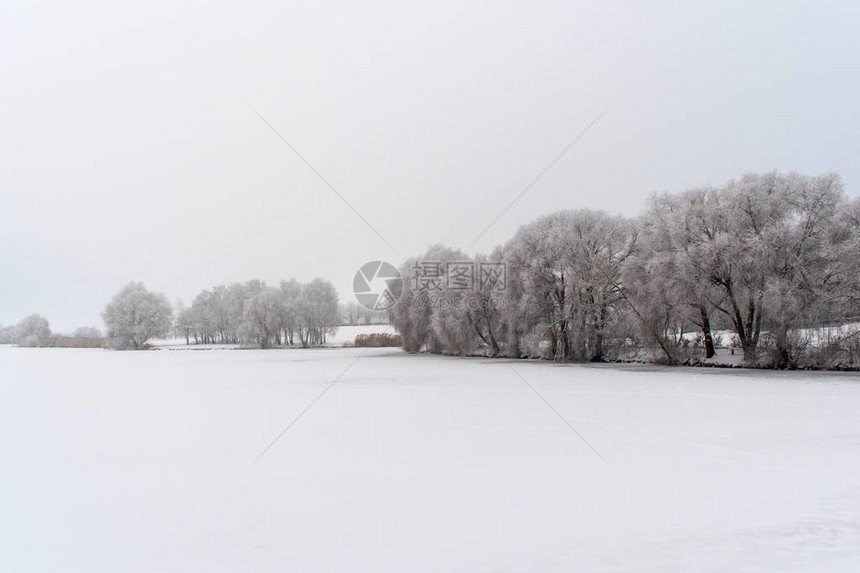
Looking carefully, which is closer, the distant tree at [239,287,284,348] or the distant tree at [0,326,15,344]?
the distant tree at [239,287,284,348]

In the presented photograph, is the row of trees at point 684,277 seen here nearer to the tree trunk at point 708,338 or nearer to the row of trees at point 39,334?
the tree trunk at point 708,338

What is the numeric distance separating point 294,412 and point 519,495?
10.1 m

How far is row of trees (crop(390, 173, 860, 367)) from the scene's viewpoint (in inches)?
1073

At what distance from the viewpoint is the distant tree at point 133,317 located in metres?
87.2

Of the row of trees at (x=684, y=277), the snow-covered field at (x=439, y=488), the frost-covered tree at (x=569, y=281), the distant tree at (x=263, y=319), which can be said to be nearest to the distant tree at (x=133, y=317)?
the distant tree at (x=263, y=319)

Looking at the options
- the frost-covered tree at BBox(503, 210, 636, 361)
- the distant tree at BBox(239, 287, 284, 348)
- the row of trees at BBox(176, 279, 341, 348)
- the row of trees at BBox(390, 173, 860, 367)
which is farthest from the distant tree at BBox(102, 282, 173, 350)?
the frost-covered tree at BBox(503, 210, 636, 361)

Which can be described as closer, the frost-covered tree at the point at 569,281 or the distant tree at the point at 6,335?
the frost-covered tree at the point at 569,281

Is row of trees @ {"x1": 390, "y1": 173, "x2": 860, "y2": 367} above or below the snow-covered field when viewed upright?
above

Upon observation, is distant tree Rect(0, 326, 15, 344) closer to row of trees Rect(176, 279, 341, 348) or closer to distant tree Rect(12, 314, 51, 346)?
distant tree Rect(12, 314, 51, 346)

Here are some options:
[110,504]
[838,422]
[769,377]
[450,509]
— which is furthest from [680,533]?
[769,377]

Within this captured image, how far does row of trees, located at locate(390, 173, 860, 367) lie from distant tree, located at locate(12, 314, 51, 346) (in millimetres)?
110335

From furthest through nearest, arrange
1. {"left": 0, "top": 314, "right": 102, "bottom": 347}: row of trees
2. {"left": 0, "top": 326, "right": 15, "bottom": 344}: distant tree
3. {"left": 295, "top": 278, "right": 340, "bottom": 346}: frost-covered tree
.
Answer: {"left": 0, "top": 326, "right": 15, "bottom": 344}: distant tree < {"left": 0, "top": 314, "right": 102, "bottom": 347}: row of trees < {"left": 295, "top": 278, "right": 340, "bottom": 346}: frost-covered tree

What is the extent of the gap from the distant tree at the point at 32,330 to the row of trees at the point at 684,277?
362 ft

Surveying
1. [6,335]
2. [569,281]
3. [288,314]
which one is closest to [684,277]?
[569,281]
